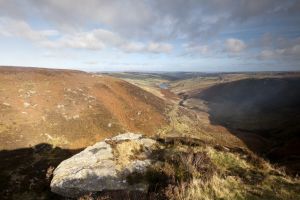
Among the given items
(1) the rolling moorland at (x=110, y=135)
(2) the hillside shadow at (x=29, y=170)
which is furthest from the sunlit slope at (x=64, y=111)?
(2) the hillside shadow at (x=29, y=170)

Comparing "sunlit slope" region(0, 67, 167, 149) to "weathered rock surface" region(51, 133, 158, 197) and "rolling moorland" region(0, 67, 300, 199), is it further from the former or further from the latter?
"weathered rock surface" region(51, 133, 158, 197)

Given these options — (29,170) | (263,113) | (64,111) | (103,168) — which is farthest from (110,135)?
(263,113)

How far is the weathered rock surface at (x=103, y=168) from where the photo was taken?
35.8 feet

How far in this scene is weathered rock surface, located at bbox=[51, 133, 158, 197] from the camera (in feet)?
35.8

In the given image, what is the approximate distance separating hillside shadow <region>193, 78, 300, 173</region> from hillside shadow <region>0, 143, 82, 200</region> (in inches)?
811

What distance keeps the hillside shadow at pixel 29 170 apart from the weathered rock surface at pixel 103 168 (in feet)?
2.99

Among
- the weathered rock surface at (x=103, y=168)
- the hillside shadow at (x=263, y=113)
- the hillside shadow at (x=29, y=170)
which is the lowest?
the hillside shadow at (x=263, y=113)

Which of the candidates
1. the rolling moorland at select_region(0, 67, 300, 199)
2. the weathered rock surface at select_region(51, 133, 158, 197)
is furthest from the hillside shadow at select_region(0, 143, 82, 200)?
the weathered rock surface at select_region(51, 133, 158, 197)

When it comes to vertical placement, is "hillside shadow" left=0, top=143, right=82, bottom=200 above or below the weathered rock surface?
below

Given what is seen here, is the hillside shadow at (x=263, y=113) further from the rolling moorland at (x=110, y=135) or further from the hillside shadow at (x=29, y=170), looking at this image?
the hillside shadow at (x=29, y=170)

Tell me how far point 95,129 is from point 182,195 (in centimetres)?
1717

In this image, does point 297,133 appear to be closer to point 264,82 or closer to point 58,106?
point 58,106

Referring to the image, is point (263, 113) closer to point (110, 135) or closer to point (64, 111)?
point (110, 135)

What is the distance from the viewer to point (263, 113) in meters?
73.4
